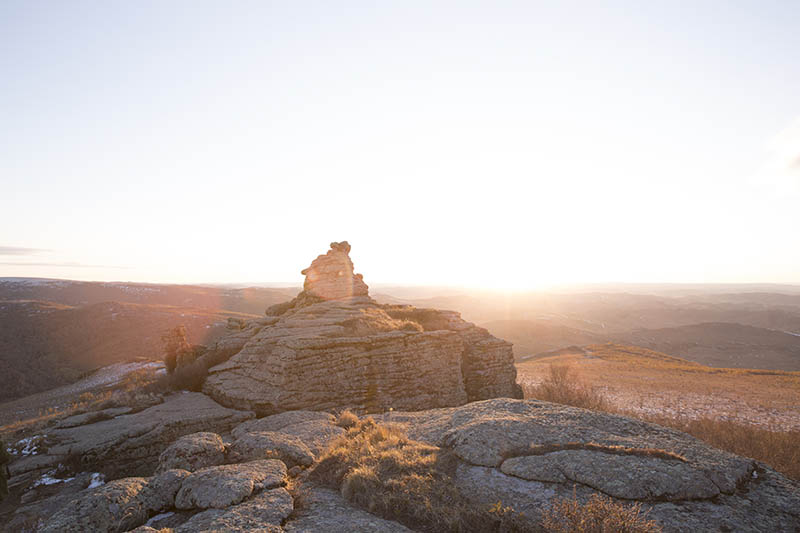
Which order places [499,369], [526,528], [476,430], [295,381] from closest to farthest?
[526,528], [476,430], [295,381], [499,369]

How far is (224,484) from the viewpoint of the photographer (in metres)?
6.00

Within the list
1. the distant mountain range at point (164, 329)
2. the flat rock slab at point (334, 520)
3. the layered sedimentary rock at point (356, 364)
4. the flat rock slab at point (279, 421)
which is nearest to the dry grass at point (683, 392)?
the layered sedimentary rock at point (356, 364)

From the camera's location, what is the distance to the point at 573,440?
271 inches

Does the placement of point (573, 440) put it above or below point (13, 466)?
above

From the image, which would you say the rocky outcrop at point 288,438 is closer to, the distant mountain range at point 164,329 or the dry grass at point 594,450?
the dry grass at point 594,450

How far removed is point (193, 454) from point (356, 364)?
6893 mm

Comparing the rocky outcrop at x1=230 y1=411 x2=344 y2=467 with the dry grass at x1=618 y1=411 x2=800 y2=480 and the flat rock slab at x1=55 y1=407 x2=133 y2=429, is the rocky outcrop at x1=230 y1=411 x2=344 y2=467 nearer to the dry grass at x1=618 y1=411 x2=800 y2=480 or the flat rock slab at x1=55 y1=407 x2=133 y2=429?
the flat rock slab at x1=55 y1=407 x2=133 y2=429

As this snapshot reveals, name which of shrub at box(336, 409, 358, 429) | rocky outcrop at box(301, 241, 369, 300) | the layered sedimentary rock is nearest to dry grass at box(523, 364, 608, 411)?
the layered sedimentary rock

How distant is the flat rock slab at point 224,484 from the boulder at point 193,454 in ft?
4.63

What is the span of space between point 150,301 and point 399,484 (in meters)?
101

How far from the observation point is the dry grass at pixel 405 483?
5.21 meters

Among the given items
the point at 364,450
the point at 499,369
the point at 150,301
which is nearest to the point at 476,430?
the point at 364,450

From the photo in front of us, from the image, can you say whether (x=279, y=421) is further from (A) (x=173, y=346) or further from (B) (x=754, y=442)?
(B) (x=754, y=442)

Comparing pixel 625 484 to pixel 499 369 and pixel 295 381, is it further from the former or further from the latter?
pixel 499 369
